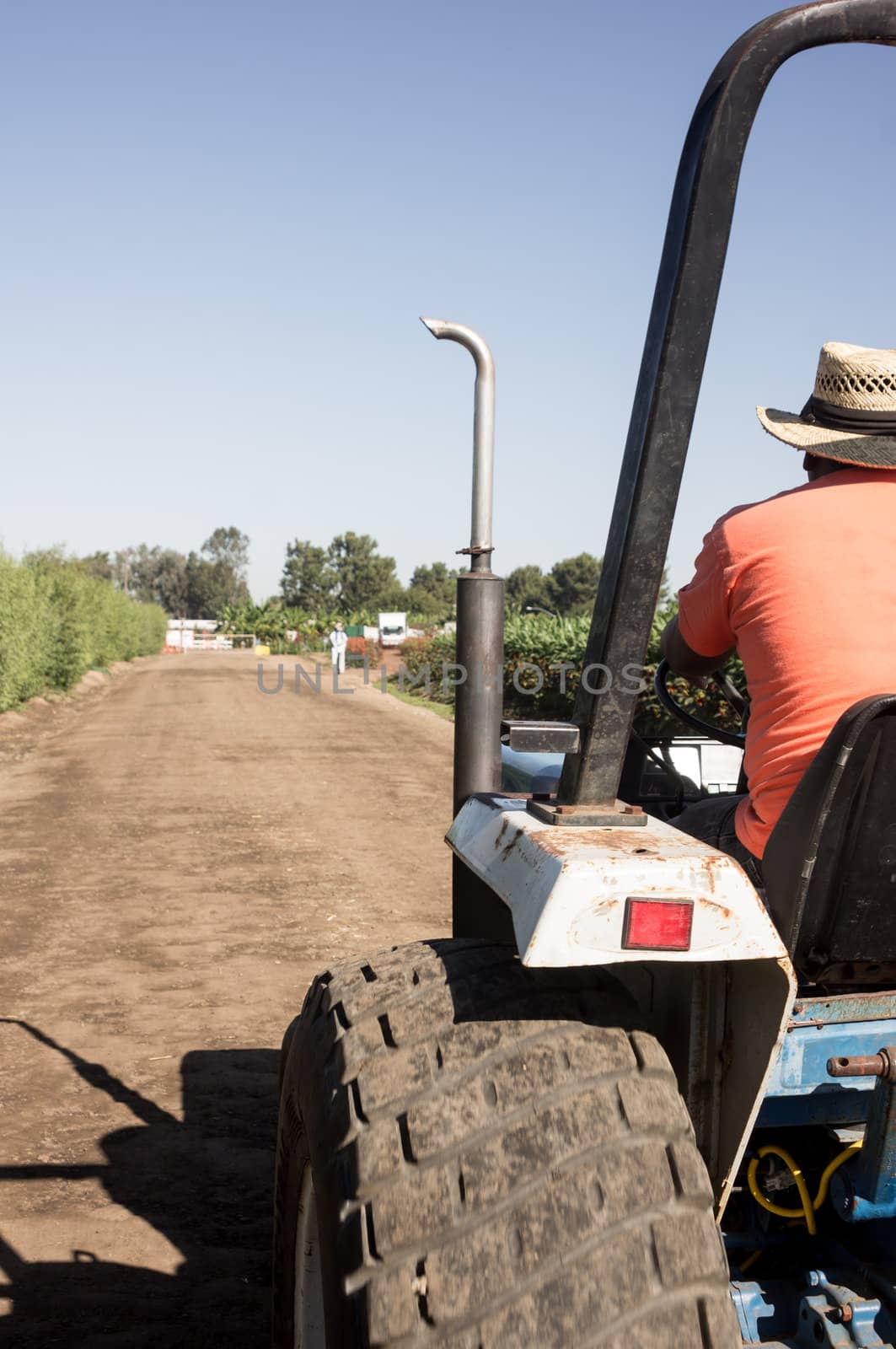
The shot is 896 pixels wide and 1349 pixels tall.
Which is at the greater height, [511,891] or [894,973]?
[511,891]

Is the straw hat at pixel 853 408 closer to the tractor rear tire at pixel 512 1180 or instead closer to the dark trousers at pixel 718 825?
the dark trousers at pixel 718 825

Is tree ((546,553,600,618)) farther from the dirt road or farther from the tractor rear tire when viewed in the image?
the tractor rear tire

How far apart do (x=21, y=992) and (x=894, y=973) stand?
16.3 feet

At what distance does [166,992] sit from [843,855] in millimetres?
4770

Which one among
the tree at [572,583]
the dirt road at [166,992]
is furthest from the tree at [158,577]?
the dirt road at [166,992]

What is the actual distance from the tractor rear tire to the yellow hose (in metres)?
0.68

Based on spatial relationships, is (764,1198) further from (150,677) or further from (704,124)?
(150,677)

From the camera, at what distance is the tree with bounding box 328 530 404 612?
12019cm

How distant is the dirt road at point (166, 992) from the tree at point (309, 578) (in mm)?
106603

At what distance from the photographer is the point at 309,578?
12200 cm

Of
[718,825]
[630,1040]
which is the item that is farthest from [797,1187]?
[630,1040]

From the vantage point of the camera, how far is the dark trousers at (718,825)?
2309 mm

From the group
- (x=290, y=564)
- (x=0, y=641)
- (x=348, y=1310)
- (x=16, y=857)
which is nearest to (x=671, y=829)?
(x=348, y=1310)

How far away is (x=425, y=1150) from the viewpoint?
1631 mm
